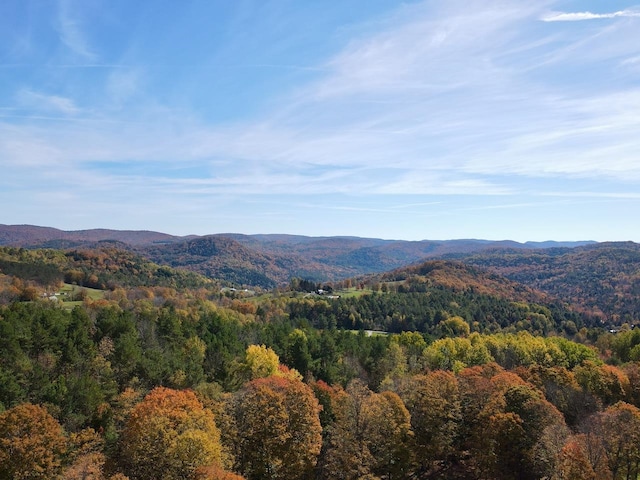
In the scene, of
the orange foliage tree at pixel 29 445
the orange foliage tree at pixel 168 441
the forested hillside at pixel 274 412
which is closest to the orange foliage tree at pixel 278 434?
the forested hillside at pixel 274 412

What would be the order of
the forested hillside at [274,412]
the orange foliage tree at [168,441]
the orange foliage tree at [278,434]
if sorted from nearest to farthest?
the orange foliage tree at [168,441]
the forested hillside at [274,412]
the orange foliage tree at [278,434]

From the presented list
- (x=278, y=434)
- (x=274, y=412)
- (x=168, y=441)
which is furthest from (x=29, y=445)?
(x=278, y=434)

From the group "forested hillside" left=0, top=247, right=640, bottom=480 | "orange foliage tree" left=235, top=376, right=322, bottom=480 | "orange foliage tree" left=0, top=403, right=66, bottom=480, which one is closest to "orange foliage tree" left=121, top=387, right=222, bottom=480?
"forested hillside" left=0, top=247, right=640, bottom=480

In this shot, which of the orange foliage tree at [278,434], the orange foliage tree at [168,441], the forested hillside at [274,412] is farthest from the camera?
the orange foliage tree at [278,434]

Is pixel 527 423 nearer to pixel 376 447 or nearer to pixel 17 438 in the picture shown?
pixel 376 447

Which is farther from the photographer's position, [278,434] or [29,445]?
[278,434]

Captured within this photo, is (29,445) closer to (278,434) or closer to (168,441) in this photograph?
(168,441)

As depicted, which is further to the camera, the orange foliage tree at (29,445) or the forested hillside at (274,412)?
the forested hillside at (274,412)

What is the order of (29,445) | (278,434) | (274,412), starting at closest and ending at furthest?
(29,445), (278,434), (274,412)

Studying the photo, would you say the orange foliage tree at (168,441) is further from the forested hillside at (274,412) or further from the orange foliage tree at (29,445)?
the orange foliage tree at (29,445)

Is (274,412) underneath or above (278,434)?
above

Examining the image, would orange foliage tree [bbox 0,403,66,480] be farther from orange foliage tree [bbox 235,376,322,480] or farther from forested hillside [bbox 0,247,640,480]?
orange foliage tree [bbox 235,376,322,480]

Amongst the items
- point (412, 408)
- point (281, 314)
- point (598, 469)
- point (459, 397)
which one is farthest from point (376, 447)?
point (281, 314)
